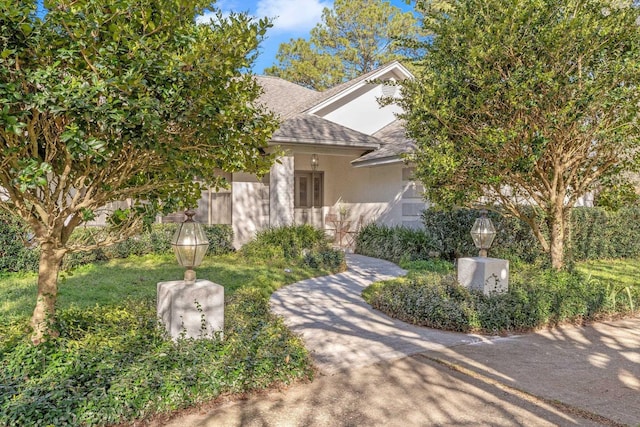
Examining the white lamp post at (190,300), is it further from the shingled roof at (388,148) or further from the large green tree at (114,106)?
the shingled roof at (388,148)

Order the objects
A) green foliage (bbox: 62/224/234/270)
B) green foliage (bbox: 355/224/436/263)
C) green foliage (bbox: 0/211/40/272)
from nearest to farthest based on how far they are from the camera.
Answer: green foliage (bbox: 0/211/40/272) < green foliage (bbox: 62/224/234/270) < green foliage (bbox: 355/224/436/263)

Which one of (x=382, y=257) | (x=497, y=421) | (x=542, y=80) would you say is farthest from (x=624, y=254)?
(x=497, y=421)

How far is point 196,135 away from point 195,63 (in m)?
0.76

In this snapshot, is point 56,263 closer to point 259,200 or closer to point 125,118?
point 125,118

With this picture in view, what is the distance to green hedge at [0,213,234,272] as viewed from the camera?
9.78 meters

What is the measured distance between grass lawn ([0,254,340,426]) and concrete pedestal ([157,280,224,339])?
0.45 feet

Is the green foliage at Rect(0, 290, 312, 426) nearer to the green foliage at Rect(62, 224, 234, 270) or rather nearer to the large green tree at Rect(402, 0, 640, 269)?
the large green tree at Rect(402, 0, 640, 269)

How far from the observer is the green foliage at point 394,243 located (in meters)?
11.7

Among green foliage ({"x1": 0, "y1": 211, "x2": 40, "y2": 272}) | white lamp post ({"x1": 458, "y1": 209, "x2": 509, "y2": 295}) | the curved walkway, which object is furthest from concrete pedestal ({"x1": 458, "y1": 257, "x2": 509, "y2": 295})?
green foliage ({"x1": 0, "y1": 211, "x2": 40, "y2": 272})

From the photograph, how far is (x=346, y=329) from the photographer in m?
6.01

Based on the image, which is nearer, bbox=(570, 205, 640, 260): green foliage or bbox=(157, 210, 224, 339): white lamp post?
bbox=(157, 210, 224, 339): white lamp post

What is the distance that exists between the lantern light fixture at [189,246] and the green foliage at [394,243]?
7664 millimetres

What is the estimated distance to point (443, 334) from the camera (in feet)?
19.0

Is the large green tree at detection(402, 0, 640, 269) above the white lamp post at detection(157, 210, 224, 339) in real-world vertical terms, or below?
above
